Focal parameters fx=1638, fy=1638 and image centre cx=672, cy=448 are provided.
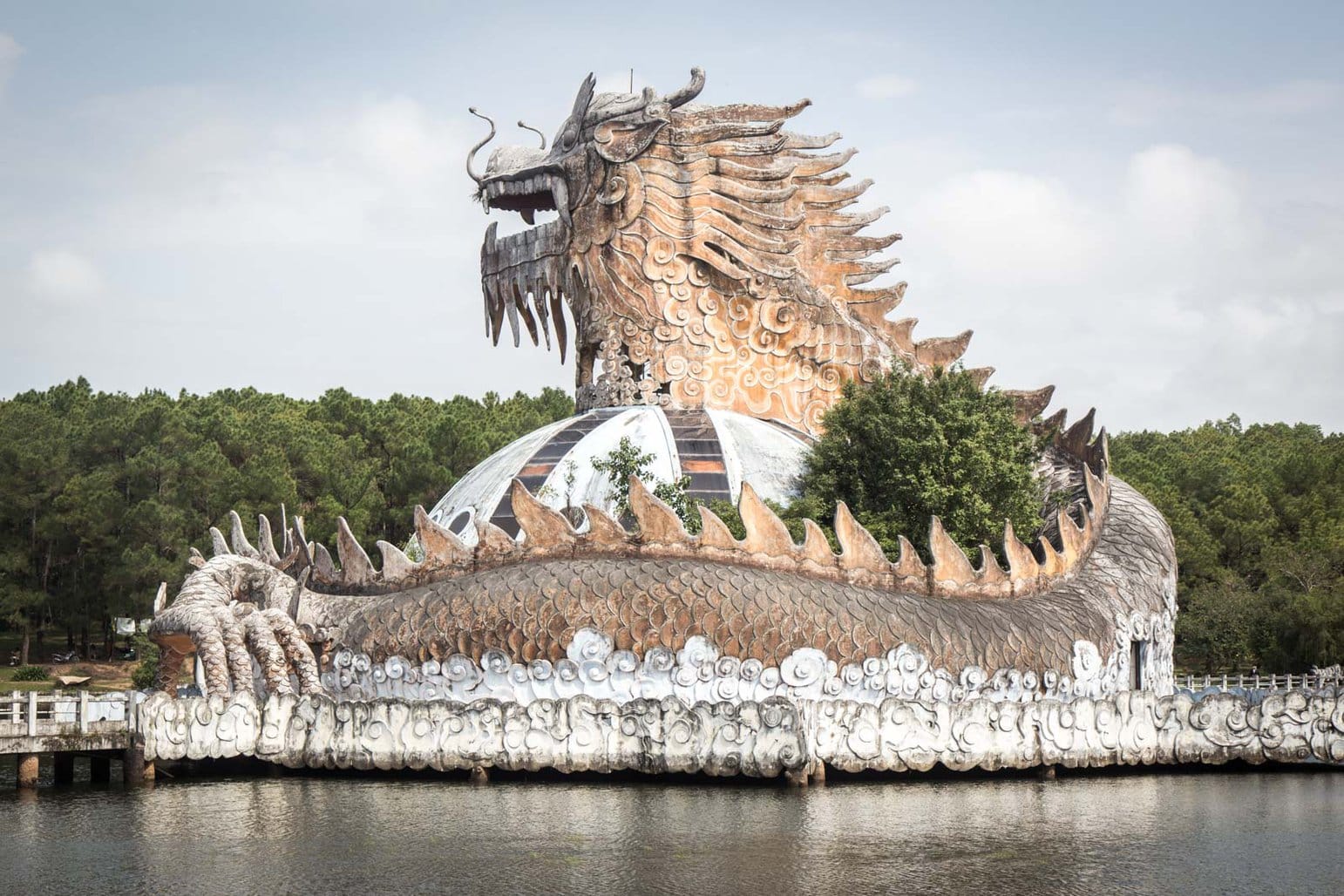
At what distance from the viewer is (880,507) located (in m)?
24.8

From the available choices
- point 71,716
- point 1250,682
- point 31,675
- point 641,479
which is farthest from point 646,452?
point 31,675

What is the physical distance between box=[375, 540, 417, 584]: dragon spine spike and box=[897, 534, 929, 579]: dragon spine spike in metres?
5.68

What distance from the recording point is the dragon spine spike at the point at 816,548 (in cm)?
1858

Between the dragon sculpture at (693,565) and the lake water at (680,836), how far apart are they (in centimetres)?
138

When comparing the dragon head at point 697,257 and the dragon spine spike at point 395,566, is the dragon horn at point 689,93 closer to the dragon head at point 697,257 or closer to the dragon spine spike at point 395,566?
the dragon head at point 697,257

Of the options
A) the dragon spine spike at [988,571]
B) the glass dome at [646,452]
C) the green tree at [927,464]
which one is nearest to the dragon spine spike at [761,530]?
the dragon spine spike at [988,571]

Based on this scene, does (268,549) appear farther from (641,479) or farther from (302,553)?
(641,479)

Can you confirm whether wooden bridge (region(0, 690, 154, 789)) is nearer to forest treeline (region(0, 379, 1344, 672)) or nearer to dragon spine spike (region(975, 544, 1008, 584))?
dragon spine spike (region(975, 544, 1008, 584))

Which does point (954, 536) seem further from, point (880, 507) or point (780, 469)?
point (780, 469)

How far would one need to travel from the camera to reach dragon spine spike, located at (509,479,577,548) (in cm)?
1845

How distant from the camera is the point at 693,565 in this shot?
1800 cm

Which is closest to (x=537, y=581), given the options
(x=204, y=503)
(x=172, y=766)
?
(x=172, y=766)

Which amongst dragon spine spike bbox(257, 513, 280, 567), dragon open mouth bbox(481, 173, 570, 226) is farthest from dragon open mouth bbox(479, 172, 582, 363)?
dragon spine spike bbox(257, 513, 280, 567)

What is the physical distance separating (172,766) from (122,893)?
25.0ft
